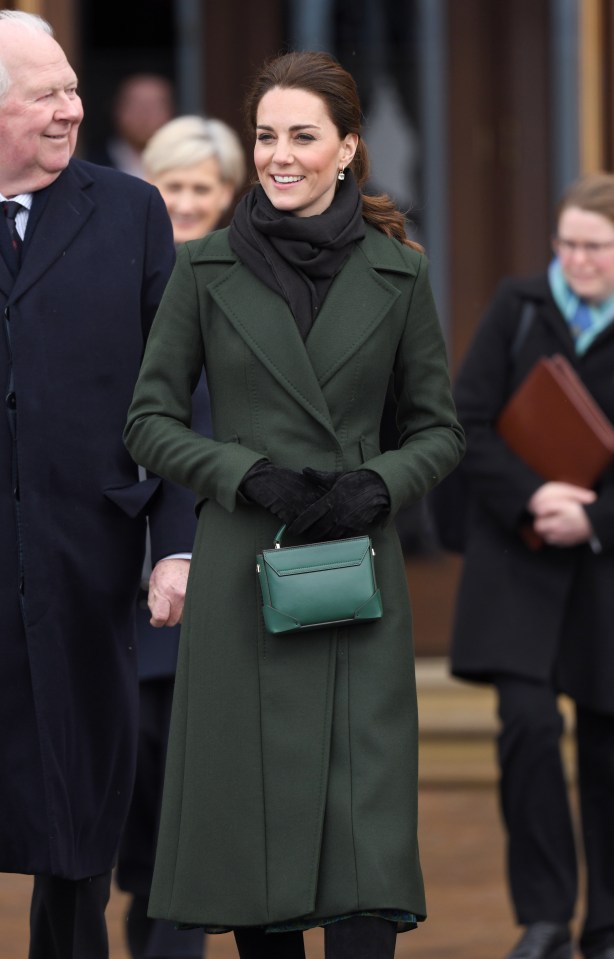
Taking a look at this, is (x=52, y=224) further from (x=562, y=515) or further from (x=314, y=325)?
(x=562, y=515)

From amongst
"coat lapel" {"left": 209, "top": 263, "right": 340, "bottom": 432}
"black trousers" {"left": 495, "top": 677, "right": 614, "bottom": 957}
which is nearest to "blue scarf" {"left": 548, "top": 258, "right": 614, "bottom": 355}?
"black trousers" {"left": 495, "top": 677, "right": 614, "bottom": 957}

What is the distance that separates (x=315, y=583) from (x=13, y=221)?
98 centimetres

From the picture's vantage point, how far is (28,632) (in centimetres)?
409

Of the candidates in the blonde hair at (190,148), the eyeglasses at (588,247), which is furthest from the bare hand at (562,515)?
the blonde hair at (190,148)

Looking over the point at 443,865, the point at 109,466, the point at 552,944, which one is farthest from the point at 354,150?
the point at 443,865

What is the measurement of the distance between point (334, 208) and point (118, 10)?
4.63m

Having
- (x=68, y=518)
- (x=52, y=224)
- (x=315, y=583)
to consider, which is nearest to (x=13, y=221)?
(x=52, y=224)

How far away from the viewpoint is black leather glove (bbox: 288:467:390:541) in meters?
3.74

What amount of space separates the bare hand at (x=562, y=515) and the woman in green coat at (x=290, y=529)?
62.5 inches

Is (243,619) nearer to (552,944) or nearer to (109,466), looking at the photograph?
(109,466)

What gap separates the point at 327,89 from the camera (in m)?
3.89

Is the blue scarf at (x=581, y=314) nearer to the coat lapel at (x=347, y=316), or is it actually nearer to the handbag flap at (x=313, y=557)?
the coat lapel at (x=347, y=316)

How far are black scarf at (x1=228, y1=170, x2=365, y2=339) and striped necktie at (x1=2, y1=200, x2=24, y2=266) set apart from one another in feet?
1.50

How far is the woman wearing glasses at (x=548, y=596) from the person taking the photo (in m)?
5.57
